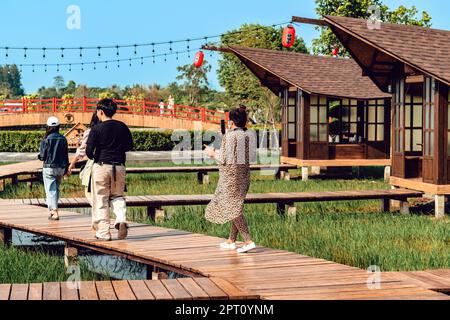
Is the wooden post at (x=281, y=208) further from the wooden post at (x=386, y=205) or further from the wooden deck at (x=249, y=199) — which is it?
the wooden post at (x=386, y=205)

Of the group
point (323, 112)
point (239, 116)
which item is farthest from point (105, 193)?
point (323, 112)

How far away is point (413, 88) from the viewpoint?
46.9ft

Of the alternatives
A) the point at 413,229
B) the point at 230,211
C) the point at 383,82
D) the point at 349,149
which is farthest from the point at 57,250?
the point at 349,149

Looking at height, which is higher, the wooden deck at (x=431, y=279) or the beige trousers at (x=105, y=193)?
the beige trousers at (x=105, y=193)

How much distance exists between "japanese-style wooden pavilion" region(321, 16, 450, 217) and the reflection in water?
616 cm

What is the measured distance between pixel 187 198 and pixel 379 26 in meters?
5.12

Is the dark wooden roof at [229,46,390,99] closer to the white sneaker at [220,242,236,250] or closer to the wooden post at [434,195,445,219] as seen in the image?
the wooden post at [434,195,445,219]

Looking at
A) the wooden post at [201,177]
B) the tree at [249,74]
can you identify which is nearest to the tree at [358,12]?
the tree at [249,74]

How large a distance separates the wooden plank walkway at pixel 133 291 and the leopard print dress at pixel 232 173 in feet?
3.81

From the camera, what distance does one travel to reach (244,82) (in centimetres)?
4909

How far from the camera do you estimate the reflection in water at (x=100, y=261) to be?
8461mm

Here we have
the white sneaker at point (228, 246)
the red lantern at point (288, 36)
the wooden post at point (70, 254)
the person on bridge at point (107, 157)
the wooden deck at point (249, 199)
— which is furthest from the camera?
the red lantern at point (288, 36)

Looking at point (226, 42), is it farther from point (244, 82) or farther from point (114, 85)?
point (114, 85)

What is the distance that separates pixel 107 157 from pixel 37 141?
2940 cm
